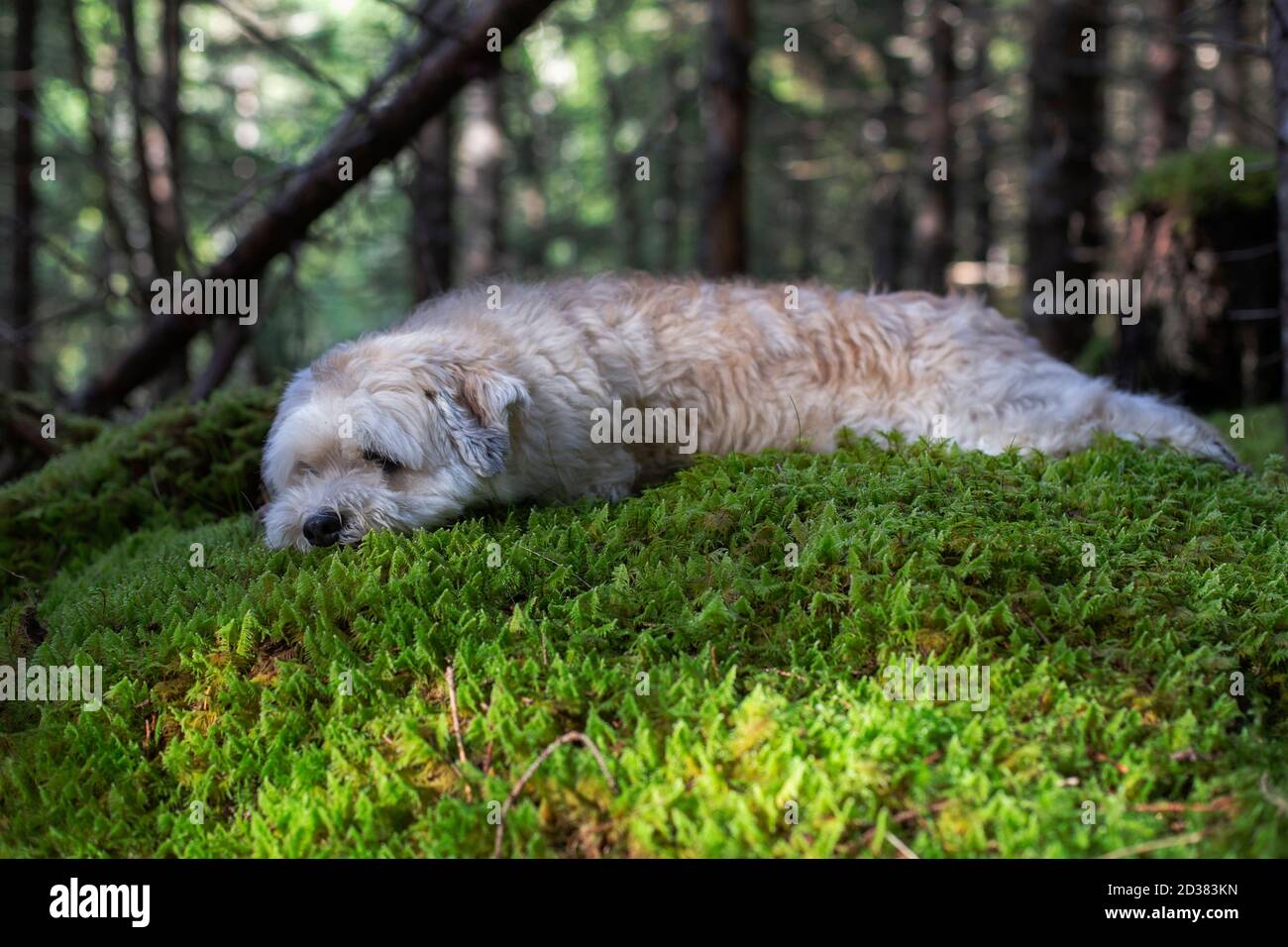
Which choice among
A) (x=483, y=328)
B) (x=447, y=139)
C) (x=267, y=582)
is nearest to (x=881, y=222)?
(x=447, y=139)

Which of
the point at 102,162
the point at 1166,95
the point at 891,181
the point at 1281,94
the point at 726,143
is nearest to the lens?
the point at 1281,94

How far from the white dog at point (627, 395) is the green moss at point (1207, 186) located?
4.28 metres

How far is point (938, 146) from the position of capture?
1809 cm

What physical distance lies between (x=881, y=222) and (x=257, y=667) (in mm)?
22710

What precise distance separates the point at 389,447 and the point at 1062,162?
10.1 m

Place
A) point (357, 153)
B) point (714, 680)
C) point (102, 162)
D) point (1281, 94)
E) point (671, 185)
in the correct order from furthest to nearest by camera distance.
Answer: point (671, 185) → point (102, 162) → point (357, 153) → point (1281, 94) → point (714, 680)

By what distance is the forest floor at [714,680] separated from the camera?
288cm

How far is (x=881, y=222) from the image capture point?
2408 cm

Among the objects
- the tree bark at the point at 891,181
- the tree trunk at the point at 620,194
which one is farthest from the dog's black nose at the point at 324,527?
the tree trunk at the point at 620,194

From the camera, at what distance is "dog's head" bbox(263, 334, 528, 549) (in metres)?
4.52

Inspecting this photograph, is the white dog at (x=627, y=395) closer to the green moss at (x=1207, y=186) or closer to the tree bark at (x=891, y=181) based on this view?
the green moss at (x=1207, y=186)

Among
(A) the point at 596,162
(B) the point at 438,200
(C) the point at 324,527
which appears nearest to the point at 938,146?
(B) the point at 438,200

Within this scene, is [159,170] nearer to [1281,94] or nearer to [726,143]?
[726,143]

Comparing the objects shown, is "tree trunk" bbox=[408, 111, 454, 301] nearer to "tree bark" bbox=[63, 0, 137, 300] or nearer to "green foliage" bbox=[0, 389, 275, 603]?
"tree bark" bbox=[63, 0, 137, 300]
